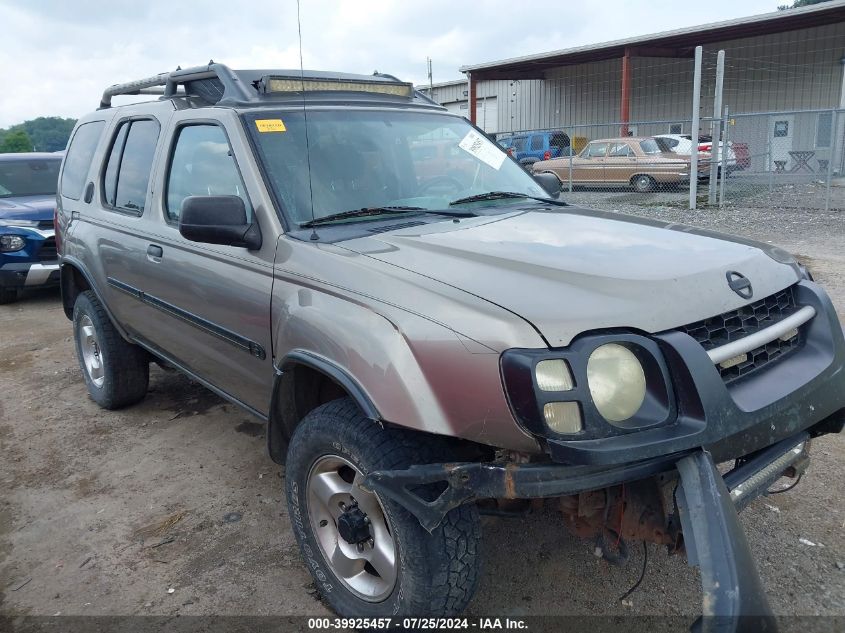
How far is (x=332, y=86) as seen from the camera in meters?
3.76

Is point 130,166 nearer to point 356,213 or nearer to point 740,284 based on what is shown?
point 356,213

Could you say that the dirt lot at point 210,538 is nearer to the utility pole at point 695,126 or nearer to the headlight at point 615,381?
the headlight at point 615,381

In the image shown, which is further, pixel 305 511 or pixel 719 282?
pixel 305 511

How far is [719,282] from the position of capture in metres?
2.38

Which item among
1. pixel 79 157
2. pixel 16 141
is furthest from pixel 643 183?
pixel 16 141

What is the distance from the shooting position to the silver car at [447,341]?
2016 millimetres

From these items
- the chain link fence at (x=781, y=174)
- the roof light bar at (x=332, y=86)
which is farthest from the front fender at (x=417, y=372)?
the chain link fence at (x=781, y=174)

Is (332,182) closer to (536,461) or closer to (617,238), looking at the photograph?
(617,238)

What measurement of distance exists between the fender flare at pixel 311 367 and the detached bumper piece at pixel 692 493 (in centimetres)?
23

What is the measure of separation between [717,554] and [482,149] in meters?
2.65

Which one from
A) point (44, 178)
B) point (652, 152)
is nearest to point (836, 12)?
point (652, 152)

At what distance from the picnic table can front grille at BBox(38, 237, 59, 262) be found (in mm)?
14945

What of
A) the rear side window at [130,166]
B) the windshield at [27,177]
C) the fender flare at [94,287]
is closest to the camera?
the rear side window at [130,166]

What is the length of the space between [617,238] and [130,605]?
251 cm
